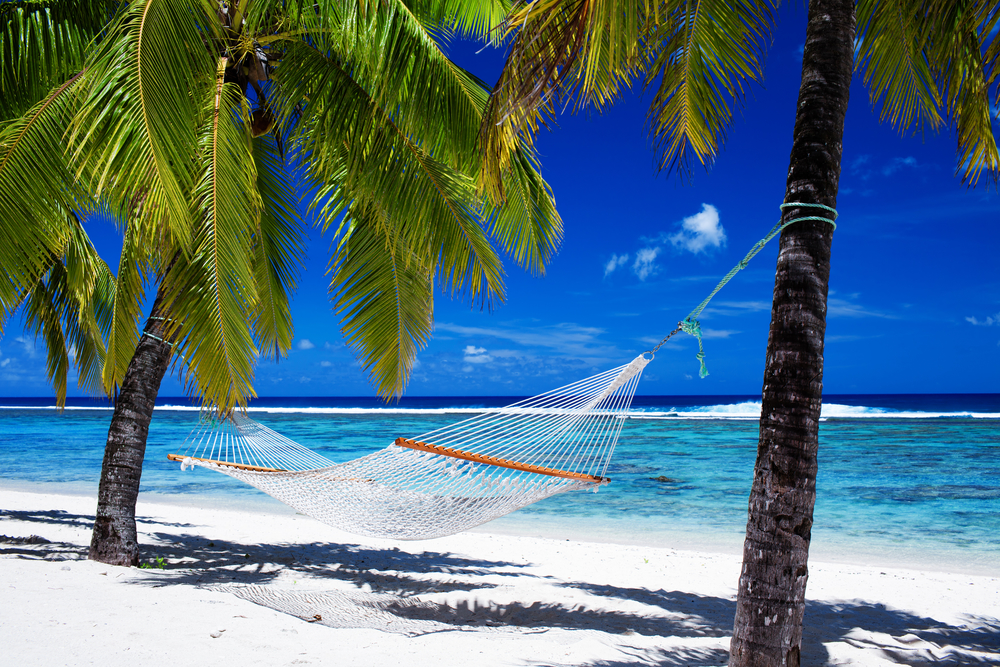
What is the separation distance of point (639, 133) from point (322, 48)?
4.68 feet

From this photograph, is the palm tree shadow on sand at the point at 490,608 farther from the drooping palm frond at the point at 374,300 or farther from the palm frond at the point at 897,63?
the palm frond at the point at 897,63

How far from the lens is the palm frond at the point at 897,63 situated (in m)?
2.17

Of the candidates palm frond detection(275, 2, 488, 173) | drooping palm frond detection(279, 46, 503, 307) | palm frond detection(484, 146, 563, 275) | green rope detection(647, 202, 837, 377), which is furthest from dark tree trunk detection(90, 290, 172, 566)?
green rope detection(647, 202, 837, 377)

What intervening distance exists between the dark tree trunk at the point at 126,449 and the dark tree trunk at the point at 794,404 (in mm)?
2617

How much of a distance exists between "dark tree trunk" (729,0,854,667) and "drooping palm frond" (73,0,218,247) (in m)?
1.76

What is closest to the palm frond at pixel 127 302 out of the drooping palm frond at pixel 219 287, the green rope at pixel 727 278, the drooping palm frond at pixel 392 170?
the drooping palm frond at pixel 219 287

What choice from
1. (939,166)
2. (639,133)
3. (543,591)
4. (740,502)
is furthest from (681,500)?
(939,166)

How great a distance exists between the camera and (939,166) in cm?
3058

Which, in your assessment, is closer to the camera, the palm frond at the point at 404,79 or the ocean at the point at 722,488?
the palm frond at the point at 404,79

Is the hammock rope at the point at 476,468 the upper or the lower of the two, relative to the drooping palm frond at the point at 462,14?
lower

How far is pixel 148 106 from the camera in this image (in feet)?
6.41

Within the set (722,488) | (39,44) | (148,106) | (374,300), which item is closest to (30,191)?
(148,106)

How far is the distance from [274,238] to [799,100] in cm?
287

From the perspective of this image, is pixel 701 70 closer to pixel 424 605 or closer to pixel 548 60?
pixel 548 60
